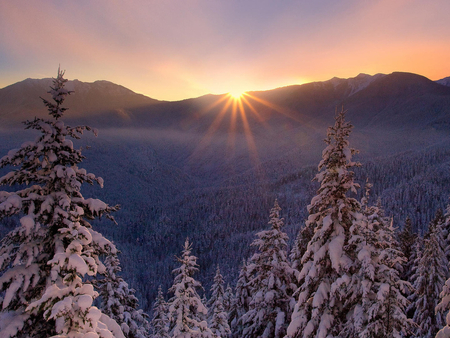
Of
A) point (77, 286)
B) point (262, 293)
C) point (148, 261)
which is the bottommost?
point (148, 261)

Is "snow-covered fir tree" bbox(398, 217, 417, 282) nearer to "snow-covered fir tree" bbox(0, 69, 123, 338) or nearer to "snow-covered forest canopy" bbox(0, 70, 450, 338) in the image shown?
"snow-covered forest canopy" bbox(0, 70, 450, 338)

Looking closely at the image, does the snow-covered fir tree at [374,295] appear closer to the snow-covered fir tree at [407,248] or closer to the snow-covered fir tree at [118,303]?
the snow-covered fir tree at [118,303]

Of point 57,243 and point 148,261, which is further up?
point 57,243

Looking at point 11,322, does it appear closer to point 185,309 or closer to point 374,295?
point 185,309

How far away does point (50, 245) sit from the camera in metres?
6.80

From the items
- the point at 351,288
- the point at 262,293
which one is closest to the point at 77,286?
the point at 351,288

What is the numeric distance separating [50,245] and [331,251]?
8385 millimetres

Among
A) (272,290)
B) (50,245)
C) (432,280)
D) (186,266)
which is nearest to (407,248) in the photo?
(432,280)

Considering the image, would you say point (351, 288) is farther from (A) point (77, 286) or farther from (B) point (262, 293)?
(A) point (77, 286)

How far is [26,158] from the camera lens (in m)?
6.82

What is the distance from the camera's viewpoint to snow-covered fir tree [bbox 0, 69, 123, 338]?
532 cm

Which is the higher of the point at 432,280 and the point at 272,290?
the point at 272,290

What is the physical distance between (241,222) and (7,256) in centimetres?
16942

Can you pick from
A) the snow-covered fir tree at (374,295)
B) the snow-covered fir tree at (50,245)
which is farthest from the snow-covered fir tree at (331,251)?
the snow-covered fir tree at (50,245)
